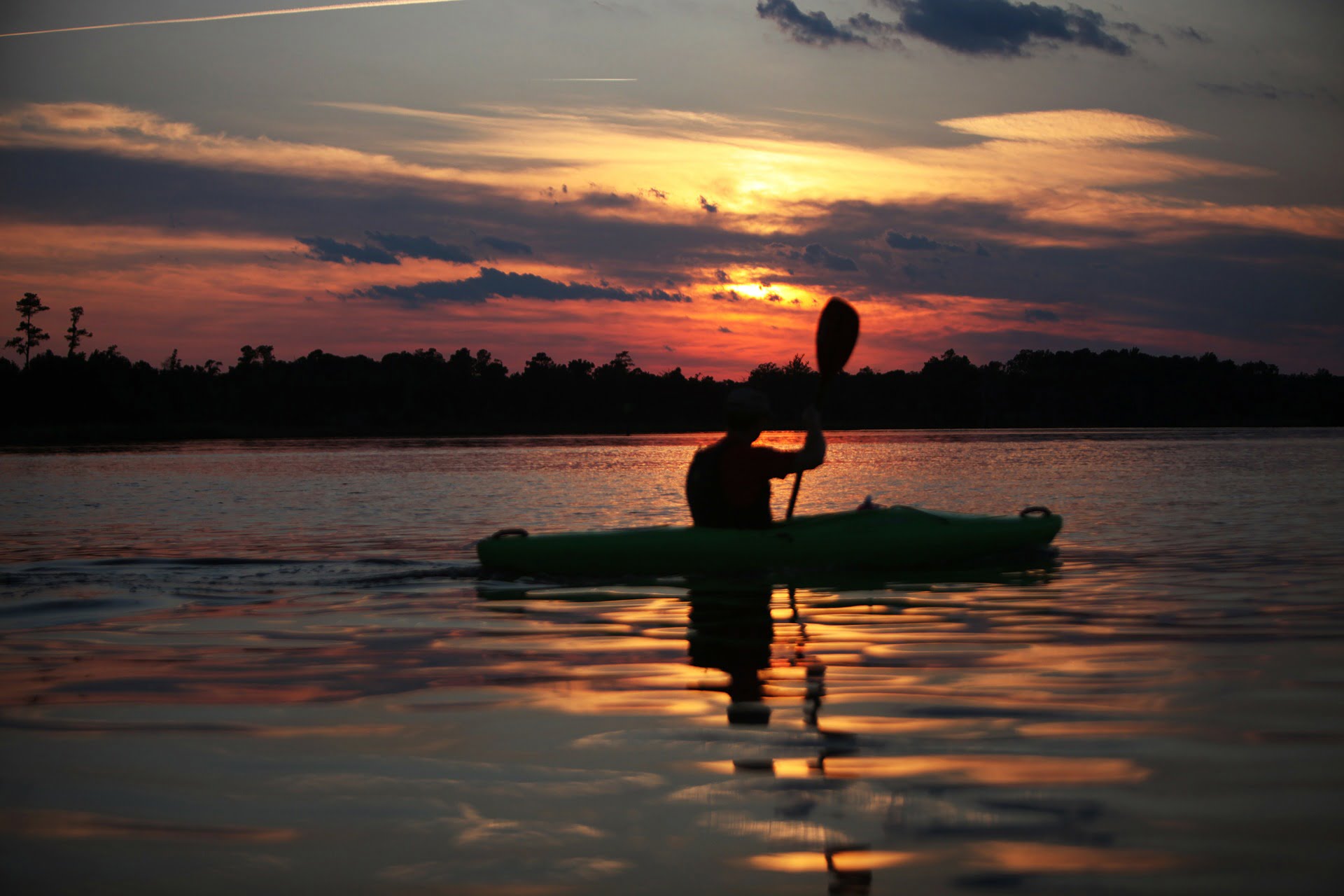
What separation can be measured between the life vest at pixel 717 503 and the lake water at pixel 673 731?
2.24ft

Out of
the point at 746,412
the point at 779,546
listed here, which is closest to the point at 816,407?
the point at 746,412

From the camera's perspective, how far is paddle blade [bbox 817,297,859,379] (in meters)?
9.63

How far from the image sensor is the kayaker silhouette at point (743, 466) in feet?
23.9

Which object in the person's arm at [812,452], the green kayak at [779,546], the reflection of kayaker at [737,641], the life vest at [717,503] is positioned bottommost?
the reflection of kayaker at [737,641]

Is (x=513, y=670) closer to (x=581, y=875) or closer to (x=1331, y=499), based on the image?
(x=581, y=875)

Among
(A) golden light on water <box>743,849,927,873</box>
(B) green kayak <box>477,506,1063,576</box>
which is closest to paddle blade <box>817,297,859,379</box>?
(B) green kayak <box>477,506,1063,576</box>

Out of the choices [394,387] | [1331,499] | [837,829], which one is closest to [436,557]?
[837,829]

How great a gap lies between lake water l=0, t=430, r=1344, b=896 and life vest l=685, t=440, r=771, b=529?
0.68 meters

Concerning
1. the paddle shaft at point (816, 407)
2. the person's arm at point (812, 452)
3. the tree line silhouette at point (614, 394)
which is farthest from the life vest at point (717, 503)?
the tree line silhouette at point (614, 394)

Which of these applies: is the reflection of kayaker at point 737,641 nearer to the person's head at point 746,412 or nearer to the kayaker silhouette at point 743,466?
the kayaker silhouette at point 743,466

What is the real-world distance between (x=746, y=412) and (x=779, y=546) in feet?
3.55

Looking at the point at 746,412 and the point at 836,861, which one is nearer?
the point at 836,861

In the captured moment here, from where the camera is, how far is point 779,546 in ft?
25.6

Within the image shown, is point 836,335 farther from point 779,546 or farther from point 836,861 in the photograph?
point 836,861
